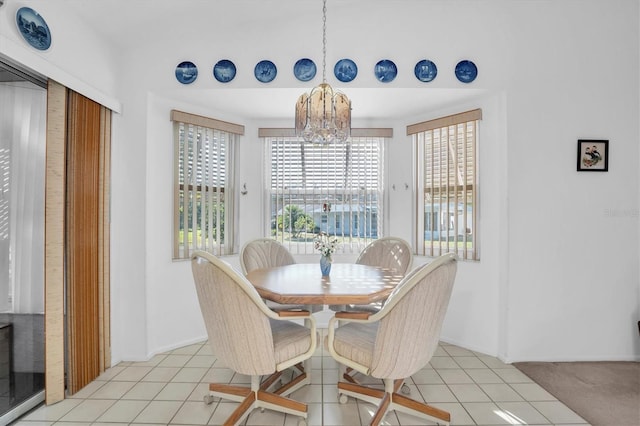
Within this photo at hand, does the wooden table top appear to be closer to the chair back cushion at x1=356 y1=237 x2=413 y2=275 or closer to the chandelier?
the chair back cushion at x1=356 y1=237 x2=413 y2=275

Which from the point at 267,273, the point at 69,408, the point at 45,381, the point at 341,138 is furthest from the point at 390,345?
the point at 45,381

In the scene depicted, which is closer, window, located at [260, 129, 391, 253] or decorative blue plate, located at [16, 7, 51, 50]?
decorative blue plate, located at [16, 7, 51, 50]

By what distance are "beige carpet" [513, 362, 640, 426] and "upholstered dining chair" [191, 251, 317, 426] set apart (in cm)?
175

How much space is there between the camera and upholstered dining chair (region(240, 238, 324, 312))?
9.43ft

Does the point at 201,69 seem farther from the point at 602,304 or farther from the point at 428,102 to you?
the point at 602,304

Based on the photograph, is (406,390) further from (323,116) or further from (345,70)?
(345,70)

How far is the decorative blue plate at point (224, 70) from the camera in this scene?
286 centimetres

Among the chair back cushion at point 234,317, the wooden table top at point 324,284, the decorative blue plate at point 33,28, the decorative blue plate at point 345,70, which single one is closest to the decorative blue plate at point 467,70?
the decorative blue plate at point 345,70

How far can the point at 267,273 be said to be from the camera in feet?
8.35

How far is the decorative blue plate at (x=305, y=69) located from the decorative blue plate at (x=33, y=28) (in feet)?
5.46

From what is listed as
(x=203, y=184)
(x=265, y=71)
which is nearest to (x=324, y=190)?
(x=203, y=184)

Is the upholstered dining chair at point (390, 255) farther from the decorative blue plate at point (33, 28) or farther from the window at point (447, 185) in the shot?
the decorative blue plate at point (33, 28)

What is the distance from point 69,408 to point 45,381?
0.23 m

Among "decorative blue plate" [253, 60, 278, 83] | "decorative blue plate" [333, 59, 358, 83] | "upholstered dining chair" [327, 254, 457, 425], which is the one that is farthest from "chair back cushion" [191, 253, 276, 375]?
"decorative blue plate" [333, 59, 358, 83]
